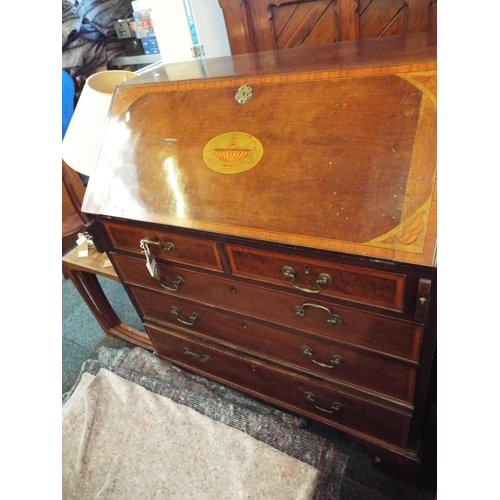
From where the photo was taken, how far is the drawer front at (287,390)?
1030 mm

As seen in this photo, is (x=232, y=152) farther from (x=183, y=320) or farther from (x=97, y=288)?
(x=97, y=288)

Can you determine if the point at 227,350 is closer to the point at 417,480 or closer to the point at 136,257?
the point at 136,257

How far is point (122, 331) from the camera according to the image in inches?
72.5

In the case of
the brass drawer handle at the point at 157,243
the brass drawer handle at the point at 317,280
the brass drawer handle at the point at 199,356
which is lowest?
the brass drawer handle at the point at 199,356

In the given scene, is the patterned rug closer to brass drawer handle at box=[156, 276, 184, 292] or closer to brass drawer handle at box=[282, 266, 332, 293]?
brass drawer handle at box=[156, 276, 184, 292]

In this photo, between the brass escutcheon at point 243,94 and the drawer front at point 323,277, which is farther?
the brass escutcheon at point 243,94

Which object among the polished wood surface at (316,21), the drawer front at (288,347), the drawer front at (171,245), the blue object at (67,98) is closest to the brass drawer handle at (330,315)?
the drawer front at (288,347)

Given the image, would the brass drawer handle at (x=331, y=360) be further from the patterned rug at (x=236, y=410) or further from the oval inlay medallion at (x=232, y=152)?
the oval inlay medallion at (x=232, y=152)

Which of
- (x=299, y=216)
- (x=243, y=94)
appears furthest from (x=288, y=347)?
(x=243, y=94)

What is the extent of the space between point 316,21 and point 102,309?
4.97 ft

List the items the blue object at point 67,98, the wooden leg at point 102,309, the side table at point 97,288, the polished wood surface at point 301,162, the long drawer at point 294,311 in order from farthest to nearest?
the blue object at point 67,98, the wooden leg at point 102,309, the side table at point 97,288, the long drawer at point 294,311, the polished wood surface at point 301,162

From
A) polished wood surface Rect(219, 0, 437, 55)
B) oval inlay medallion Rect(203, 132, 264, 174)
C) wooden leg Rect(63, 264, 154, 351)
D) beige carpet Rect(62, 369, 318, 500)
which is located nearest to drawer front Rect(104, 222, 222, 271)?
oval inlay medallion Rect(203, 132, 264, 174)

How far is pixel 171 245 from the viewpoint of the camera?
1004 mm

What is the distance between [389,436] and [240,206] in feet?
2.64
